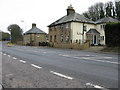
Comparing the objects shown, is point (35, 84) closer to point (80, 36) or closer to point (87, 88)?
point (87, 88)

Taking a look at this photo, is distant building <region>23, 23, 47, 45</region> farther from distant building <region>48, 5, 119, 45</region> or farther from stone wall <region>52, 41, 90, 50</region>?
stone wall <region>52, 41, 90, 50</region>

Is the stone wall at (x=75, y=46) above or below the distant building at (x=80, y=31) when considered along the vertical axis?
below

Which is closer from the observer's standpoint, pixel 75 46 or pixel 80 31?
pixel 75 46

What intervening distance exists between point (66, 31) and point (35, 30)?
2612 cm

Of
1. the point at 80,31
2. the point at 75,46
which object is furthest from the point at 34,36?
the point at 75,46

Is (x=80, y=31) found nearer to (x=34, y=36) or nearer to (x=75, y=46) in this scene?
(x=75, y=46)

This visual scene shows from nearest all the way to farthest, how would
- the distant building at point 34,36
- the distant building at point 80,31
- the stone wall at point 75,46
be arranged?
the stone wall at point 75,46
the distant building at point 80,31
the distant building at point 34,36

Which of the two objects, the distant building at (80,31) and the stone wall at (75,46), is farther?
the distant building at (80,31)

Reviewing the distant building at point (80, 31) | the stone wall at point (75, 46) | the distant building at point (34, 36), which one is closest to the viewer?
the stone wall at point (75, 46)

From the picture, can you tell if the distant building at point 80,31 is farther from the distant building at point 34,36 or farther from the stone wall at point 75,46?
the distant building at point 34,36

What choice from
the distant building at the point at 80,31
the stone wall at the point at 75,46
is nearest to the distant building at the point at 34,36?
the distant building at the point at 80,31

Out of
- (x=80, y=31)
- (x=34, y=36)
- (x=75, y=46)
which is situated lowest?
(x=75, y=46)

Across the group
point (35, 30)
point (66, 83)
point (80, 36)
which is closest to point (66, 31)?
point (80, 36)

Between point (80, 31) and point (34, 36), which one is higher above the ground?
point (80, 31)
